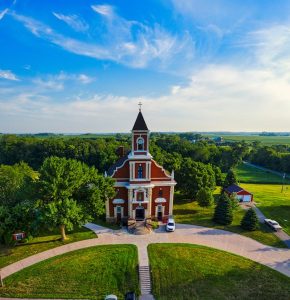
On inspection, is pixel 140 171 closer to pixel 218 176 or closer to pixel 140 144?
pixel 140 144

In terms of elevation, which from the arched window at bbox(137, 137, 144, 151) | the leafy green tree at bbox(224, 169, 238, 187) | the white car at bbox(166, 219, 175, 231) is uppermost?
the arched window at bbox(137, 137, 144, 151)

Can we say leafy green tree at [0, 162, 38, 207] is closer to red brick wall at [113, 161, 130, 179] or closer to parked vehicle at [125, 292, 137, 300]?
red brick wall at [113, 161, 130, 179]

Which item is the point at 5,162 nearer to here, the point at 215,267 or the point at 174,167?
the point at 174,167

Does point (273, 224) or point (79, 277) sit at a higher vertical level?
point (273, 224)

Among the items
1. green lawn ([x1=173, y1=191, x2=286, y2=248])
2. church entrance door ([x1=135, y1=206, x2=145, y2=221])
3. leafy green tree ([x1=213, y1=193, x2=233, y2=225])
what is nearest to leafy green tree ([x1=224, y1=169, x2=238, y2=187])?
green lawn ([x1=173, y1=191, x2=286, y2=248])

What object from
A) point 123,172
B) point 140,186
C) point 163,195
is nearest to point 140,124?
point 123,172

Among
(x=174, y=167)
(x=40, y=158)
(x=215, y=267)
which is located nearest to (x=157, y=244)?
(x=215, y=267)
